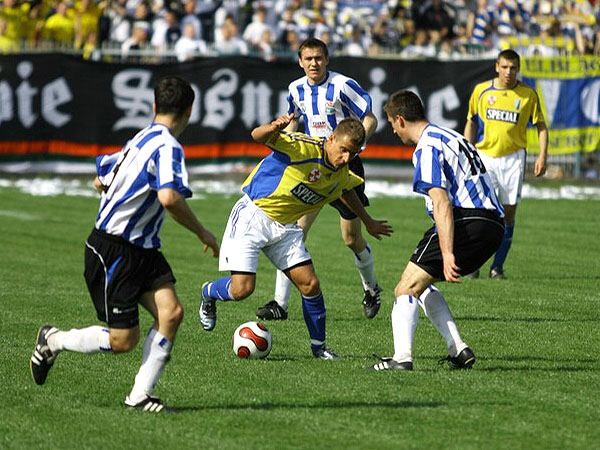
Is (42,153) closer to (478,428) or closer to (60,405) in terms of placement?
(60,405)

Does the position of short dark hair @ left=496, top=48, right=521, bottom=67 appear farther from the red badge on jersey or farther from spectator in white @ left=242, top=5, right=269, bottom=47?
spectator in white @ left=242, top=5, right=269, bottom=47

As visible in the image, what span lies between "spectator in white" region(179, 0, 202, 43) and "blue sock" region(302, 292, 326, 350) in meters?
14.9

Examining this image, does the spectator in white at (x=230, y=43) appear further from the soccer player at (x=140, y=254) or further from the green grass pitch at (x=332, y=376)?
the soccer player at (x=140, y=254)

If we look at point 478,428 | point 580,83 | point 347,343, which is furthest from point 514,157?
point 580,83

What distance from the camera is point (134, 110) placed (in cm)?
1966

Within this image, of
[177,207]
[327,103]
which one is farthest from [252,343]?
[327,103]

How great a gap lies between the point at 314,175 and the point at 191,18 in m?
15.1

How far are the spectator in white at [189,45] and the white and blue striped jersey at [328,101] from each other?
10949 millimetres

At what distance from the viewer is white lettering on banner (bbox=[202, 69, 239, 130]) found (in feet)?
65.1

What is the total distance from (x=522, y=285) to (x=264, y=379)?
4.93m

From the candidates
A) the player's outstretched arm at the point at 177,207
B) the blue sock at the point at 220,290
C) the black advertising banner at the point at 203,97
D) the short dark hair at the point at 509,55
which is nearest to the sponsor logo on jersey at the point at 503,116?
the short dark hair at the point at 509,55

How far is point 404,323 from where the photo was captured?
700 cm

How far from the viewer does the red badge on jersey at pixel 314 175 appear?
754 centimetres

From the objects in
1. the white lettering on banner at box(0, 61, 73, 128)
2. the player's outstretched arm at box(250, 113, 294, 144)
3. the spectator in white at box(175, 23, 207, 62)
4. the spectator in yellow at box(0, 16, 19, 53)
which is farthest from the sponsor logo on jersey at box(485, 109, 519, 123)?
the spectator in yellow at box(0, 16, 19, 53)
